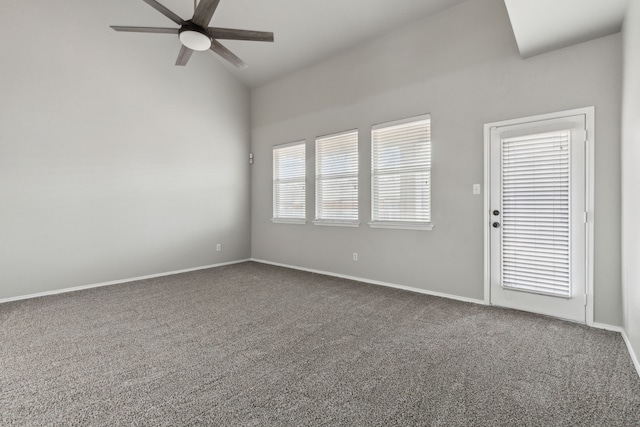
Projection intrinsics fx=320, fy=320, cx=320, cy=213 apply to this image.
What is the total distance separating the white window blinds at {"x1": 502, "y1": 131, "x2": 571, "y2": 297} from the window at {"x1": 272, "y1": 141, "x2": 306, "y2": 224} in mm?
3248

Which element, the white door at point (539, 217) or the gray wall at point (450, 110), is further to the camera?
the white door at point (539, 217)

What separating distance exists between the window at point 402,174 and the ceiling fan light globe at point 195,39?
2.45 m

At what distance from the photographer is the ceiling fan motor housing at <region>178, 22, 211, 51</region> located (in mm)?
3115

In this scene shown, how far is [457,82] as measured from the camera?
153 inches

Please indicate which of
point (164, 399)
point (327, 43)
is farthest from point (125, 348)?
point (327, 43)

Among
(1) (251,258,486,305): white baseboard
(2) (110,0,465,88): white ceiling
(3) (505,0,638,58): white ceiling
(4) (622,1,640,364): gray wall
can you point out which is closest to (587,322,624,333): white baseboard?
(4) (622,1,640,364): gray wall

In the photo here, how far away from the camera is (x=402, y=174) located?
4434 millimetres

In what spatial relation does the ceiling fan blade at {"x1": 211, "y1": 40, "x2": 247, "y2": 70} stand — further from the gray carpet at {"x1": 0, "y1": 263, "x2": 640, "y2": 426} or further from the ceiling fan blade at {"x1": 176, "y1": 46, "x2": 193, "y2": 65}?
the gray carpet at {"x1": 0, "y1": 263, "x2": 640, "y2": 426}

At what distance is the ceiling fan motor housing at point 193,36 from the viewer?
10.2 feet

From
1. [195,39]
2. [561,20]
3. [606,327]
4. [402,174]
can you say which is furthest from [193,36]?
[606,327]

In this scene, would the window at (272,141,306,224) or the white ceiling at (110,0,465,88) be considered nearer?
the white ceiling at (110,0,465,88)

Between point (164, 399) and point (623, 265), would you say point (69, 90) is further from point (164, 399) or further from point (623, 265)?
point (623, 265)

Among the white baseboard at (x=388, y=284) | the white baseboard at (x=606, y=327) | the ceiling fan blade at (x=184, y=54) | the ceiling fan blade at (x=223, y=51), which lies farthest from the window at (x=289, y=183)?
the white baseboard at (x=606, y=327)

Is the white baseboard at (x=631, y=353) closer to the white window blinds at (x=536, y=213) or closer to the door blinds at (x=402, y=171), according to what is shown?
the white window blinds at (x=536, y=213)
